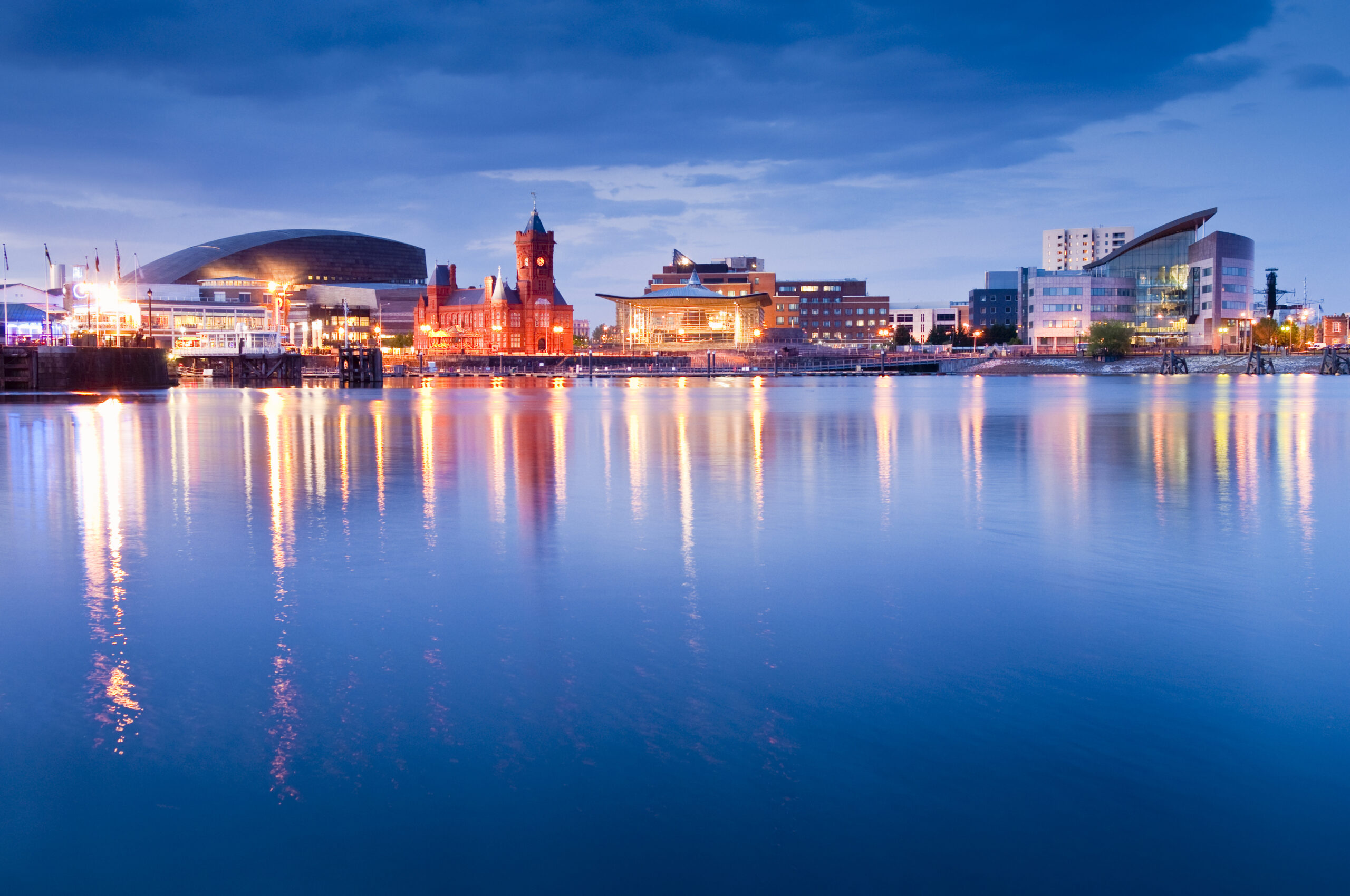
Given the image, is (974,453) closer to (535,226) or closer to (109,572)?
(109,572)

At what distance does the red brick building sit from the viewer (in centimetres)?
15300

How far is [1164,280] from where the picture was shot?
136750 millimetres

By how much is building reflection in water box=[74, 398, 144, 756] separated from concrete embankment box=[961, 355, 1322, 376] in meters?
117

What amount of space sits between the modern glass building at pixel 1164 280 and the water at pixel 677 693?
5256 inches

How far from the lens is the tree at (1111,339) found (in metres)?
123

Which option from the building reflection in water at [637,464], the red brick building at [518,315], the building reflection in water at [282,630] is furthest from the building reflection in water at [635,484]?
the red brick building at [518,315]

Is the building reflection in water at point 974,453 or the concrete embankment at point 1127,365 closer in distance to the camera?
the building reflection in water at point 974,453

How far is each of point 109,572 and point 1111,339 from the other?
127048mm

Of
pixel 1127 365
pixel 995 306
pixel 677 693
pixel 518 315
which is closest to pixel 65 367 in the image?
pixel 677 693

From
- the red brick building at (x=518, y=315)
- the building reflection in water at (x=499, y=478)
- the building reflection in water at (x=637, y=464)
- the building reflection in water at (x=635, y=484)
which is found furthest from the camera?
the red brick building at (x=518, y=315)

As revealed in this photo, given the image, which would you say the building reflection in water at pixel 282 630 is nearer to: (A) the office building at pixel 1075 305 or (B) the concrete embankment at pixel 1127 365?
(B) the concrete embankment at pixel 1127 365

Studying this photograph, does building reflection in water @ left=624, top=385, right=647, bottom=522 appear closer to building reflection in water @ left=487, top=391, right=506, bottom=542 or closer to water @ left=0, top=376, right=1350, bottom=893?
water @ left=0, top=376, right=1350, bottom=893

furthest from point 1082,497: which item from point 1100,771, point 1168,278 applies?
point 1168,278

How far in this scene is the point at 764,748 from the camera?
573cm
